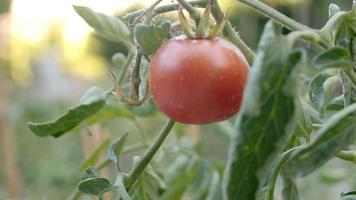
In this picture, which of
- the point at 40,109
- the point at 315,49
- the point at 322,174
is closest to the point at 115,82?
the point at 315,49

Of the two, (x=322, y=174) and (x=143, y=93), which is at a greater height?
(x=143, y=93)

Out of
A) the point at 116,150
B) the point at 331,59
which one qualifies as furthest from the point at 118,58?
the point at 331,59

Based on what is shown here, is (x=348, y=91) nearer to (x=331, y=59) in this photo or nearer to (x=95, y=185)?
(x=331, y=59)

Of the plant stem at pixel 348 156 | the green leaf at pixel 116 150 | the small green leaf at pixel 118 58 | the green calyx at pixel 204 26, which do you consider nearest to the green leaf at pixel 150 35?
the green calyx at pixel 204 26

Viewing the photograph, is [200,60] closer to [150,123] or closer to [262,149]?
[262,149]

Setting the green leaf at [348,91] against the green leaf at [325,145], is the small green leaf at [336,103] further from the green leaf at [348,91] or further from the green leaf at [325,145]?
the green leaf at [325,145]

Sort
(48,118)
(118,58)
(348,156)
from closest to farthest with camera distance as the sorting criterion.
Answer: (348,156) → (118,58) → (48,118)
